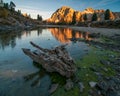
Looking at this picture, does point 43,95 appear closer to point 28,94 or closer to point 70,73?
point 28,94

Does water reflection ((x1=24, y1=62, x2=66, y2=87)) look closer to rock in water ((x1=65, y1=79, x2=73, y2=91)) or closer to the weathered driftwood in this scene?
the weathered driftwood

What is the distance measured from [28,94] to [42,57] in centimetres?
560

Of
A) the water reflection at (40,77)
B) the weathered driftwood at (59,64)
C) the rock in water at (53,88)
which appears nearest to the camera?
the rock in water at (53,88)

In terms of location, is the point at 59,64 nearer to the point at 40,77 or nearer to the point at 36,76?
the point at 40,77

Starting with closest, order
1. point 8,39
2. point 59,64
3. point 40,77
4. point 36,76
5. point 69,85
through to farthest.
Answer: point 69,85 → point 59,64 → point 40,77 → point 36,76 → point 8,39

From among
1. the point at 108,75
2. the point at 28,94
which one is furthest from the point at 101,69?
the point at 28,94

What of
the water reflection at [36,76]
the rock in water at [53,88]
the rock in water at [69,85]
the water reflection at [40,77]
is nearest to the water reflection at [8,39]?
the water reflection at [36,76]

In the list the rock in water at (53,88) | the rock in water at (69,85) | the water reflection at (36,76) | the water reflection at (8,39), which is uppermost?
the water reflection at (8,39)

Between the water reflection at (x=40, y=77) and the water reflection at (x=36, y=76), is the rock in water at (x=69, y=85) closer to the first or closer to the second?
the water reflection at (x=40, y=77)

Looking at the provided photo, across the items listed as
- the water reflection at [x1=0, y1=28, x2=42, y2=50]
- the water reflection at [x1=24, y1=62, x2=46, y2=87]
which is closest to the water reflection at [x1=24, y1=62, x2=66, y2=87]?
the water reflection at [x1=24, y1=62, x2=46, y2=87]

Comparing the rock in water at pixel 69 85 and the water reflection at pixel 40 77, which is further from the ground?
the rock in water at pixel 69 85

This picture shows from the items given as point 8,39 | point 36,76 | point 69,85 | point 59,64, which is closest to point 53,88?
point 69,85

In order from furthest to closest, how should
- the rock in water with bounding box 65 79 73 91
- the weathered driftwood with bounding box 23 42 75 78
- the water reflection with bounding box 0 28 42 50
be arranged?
the water reflection with bounding box 0 28 42 50 < the weathered driftwood with bounding box 23 42 75 78 < the rock in water with bounding box 65 79 73 91

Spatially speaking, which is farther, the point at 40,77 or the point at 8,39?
the point at 8,39
